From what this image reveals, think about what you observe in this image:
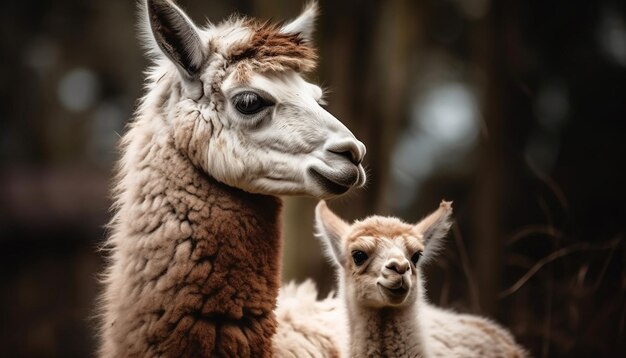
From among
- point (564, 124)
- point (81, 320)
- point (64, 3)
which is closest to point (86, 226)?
point (81, 320)

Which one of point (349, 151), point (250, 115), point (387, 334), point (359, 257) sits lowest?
point (387, 334)

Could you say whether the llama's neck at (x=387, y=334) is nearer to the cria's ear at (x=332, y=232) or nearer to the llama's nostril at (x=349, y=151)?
the cria's ear at (x=332, y=232)

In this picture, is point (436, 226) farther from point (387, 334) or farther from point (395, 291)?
point (387, 334)

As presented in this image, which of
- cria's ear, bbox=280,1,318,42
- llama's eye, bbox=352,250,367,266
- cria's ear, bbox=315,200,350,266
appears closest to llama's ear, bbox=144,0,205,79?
cria's ear, bbox=280,1,318,42

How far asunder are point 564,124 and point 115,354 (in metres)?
7.91

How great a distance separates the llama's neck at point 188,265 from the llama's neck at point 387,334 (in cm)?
51

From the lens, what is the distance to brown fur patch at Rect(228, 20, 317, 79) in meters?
3.18

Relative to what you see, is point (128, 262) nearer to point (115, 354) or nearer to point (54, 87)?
point (115, 354)

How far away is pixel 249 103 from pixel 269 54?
264mm

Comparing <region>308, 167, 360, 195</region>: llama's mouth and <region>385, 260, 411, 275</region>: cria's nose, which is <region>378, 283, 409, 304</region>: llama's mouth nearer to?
<region>385, 260, 411, 275</region>: cria's nose

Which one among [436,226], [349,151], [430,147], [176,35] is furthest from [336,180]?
[430,147]

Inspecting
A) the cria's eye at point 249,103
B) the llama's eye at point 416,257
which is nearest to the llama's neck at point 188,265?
the cria's eye at point 249,103

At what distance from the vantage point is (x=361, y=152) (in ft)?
9.78

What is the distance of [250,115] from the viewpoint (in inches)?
124
